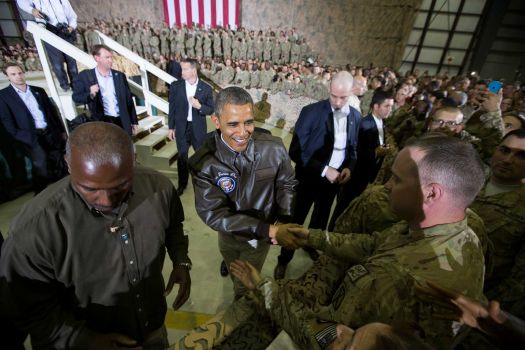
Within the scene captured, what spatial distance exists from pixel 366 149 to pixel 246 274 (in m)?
2.79

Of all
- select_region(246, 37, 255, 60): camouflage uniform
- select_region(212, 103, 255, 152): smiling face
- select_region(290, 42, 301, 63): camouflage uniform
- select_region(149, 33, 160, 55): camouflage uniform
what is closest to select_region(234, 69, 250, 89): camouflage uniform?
select_region(246, 37, 255, 60): camouflage uniform

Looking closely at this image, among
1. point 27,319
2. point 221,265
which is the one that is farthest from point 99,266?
point 221,265

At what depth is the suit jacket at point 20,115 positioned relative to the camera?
3.31 meters

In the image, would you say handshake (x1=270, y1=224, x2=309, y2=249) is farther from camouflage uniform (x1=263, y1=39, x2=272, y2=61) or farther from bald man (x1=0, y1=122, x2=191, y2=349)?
camouflage uniform (x1=263, y1=39, x2=272, y2=61)

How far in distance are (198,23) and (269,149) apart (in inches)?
525

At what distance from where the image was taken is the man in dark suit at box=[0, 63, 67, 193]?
3330 mm

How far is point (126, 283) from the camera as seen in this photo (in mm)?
1271

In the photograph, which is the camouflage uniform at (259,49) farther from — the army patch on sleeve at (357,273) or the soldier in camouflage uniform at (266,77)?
the army patch on sleeve at (357,273)

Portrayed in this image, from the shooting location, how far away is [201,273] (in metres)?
2.98

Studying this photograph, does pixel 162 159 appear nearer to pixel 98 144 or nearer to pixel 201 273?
pixel 201 273

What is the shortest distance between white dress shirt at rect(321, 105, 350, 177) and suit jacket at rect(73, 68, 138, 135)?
11.0 feet

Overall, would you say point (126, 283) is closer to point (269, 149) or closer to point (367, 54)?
point (269, 149)

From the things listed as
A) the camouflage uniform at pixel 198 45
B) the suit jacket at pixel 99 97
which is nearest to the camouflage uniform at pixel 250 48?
the camouflage uniform at pixel 198 45

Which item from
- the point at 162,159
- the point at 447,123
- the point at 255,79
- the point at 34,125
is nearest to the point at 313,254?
the point at 447,123
